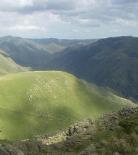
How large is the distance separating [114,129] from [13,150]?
16.7 metres

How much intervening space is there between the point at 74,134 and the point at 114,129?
5.96 metres

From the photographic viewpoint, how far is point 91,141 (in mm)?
57844

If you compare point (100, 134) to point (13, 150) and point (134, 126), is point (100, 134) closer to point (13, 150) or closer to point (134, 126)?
point (134, 126)

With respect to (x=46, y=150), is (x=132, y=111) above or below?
above

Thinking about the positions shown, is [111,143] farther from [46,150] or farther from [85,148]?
[46,150]

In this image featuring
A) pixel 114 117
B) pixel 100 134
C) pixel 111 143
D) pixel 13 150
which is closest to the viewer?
pixel 13 150

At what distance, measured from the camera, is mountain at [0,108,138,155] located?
53938mm

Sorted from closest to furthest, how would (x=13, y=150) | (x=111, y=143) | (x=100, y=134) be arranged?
1. (x=13, y=150)
2. (x=111, y=143)
3. (x=100, y=134)

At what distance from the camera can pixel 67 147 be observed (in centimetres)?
5762

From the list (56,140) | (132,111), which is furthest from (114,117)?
(56,140)

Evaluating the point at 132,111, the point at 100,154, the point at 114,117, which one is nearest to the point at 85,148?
the point at 100,154

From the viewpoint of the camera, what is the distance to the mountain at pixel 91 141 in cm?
5394

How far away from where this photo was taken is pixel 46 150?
5625cm

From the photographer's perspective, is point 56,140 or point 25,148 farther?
point 56,140
